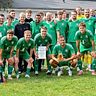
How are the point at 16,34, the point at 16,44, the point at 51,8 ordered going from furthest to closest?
the point at 51,8, the point at 16,34, the point at 16,44

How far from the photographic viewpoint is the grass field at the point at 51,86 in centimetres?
917

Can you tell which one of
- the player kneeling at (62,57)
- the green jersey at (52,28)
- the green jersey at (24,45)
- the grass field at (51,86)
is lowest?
the grass field at (51,86)

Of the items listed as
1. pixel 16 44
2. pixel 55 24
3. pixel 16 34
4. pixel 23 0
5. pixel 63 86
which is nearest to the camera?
pixel 63 86

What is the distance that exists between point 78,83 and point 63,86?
0.52 meters

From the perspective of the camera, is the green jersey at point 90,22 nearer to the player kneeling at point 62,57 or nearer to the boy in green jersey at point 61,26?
the boy in green jersey at point 61,26

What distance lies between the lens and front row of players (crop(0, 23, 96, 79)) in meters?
11.2

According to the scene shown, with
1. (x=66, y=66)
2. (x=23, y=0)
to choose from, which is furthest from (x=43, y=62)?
(x=23, y=0)

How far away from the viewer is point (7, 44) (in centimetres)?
1117

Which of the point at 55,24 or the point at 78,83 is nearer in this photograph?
Answer: the point at 78,83

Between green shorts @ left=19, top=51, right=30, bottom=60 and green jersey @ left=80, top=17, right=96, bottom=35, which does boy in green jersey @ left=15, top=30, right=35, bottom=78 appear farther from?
green jersey @ left=80, top=17, right=96, bottom=35

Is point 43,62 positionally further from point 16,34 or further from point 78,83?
point 78,83

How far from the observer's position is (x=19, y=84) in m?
10.2

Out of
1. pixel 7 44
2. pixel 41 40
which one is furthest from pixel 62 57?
pixel 7 44

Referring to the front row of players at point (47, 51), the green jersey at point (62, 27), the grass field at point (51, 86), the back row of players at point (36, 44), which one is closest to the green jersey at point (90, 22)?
the back row of players at point (36, 44)
